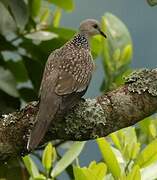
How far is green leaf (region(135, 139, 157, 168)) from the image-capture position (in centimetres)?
219

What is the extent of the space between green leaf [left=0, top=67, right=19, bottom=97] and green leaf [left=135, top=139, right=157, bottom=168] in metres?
1.10


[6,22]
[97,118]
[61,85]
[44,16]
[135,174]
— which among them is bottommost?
[135,174]

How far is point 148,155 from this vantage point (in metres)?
2.21

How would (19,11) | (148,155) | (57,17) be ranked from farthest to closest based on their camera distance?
(57,17) → (19,11) → (148,155)

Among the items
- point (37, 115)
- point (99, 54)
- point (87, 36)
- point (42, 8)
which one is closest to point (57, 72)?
point (37, 115)

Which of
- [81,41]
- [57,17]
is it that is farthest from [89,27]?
[57,17]

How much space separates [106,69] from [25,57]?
40 cm

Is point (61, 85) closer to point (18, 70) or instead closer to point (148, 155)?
point (148, 155)

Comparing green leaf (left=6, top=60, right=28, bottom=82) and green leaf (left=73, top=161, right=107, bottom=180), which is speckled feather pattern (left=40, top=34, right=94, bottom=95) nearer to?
green leaf (left=73, top=161, right=107, bottom=180)

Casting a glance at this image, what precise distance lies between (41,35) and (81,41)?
61 centimetres

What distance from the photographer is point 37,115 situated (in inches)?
81.3

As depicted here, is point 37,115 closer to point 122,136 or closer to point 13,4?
point 122,136

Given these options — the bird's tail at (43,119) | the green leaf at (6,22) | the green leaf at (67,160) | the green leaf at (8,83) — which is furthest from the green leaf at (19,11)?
the bird's tail at (43,119)

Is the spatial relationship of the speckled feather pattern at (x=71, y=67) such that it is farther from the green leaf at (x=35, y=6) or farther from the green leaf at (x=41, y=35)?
the green leaf at (x=35, y=6)
